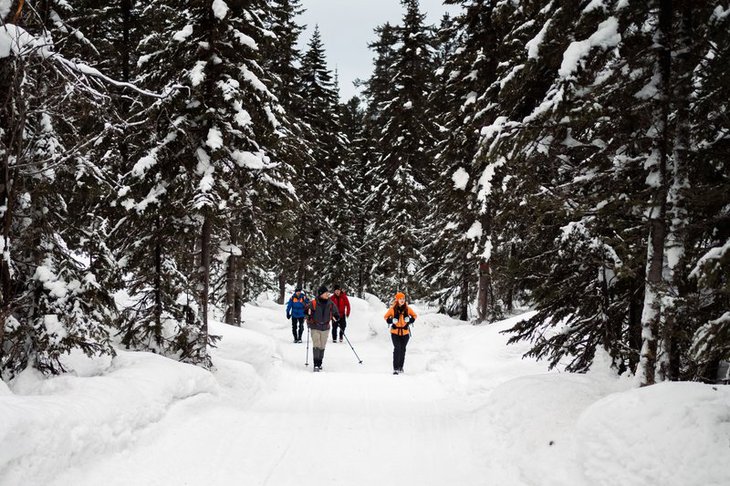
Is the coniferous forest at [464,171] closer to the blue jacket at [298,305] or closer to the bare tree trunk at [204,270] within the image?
the bare tree trunk at [204,270]

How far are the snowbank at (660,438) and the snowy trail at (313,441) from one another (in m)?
1.44

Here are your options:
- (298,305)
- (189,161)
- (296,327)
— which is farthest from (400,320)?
(296,327)

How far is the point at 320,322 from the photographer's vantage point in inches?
531

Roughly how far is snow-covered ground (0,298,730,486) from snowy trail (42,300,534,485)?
25 mm

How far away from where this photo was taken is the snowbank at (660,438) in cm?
385

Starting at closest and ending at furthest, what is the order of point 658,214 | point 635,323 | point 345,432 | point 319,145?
point 658,214
point 345,432
point 635,323
point 319,145

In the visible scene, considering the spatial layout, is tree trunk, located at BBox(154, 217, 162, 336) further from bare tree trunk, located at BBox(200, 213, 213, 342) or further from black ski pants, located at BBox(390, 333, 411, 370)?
black ski pants, located at BBox(390, 333, 411, 370)

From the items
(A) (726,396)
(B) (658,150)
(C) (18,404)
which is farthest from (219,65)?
(A) (726,396)

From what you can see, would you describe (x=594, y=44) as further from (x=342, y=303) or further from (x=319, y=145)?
(x=319, y=145)

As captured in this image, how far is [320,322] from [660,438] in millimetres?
10127

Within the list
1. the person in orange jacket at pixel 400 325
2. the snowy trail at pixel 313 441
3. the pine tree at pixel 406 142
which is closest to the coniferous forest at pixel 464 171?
the snowy trail at pixel 313 441

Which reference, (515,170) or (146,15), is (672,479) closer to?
(515,170)

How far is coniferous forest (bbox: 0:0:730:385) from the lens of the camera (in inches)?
203

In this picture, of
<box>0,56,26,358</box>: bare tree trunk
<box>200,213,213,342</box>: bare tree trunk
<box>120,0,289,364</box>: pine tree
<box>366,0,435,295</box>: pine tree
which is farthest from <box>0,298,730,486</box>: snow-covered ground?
<box>366,0,435,295</box>: pine tree
